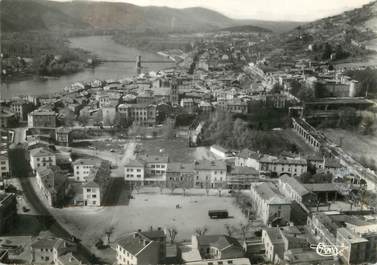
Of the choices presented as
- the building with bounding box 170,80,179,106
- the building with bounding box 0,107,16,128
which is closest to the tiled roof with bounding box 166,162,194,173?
the building with bounding box 170,80,179,106

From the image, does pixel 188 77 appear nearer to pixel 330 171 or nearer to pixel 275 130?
pixel 275 130

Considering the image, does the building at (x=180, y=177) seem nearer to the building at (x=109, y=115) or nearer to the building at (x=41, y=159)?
the building at (x=41, y=159)

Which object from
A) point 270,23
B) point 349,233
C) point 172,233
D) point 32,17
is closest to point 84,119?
point 32,17

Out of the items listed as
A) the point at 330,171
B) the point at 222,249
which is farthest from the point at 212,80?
the point at 222,249

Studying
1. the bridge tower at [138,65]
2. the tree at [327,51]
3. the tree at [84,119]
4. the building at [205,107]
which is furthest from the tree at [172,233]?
the tree at [327,51]

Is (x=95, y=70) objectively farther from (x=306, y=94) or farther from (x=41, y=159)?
(x=41, y=159)

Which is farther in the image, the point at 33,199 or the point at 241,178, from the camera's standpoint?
the point at 241,178
